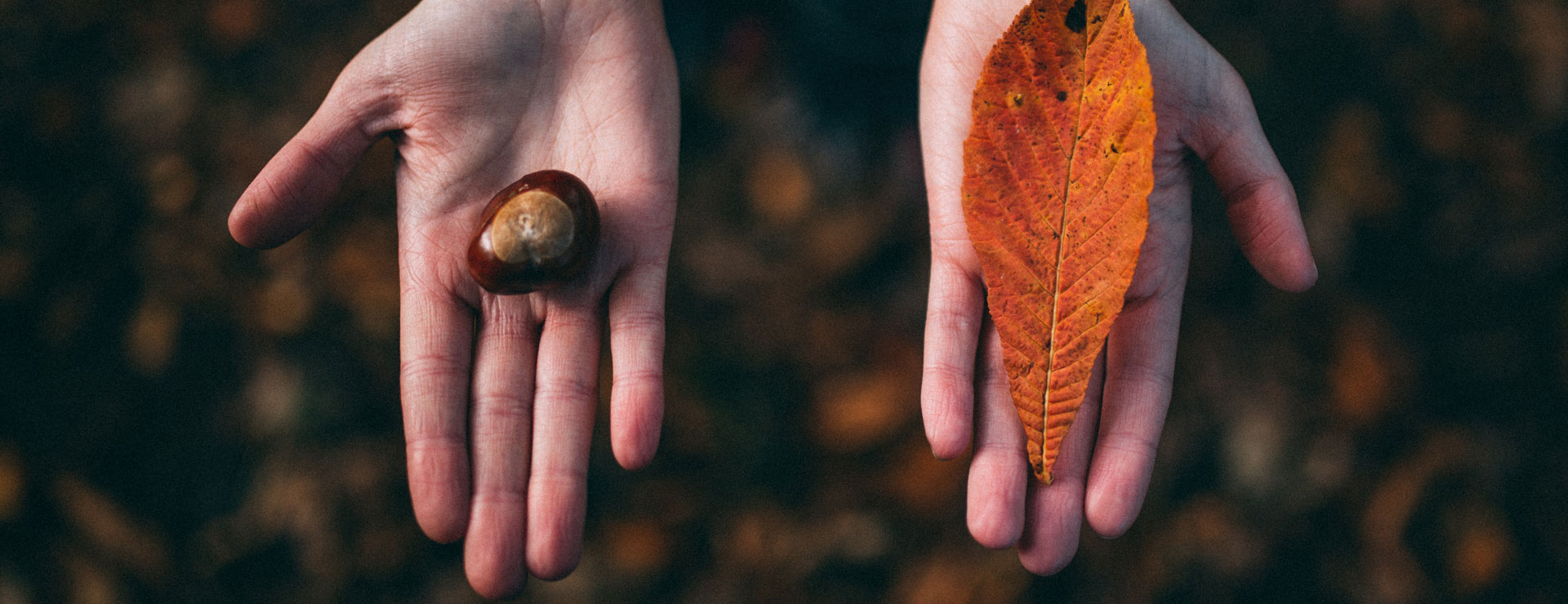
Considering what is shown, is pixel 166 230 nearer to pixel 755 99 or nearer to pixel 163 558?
pixel 163 558

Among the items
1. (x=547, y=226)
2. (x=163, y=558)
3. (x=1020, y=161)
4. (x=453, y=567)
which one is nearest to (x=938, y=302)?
(x=1020, y=161)

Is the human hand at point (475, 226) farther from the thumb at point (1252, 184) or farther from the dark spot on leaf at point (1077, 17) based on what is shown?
the thumb at point (1252, 184)

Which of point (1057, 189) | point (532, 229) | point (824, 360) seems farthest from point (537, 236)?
point (1057, 189)

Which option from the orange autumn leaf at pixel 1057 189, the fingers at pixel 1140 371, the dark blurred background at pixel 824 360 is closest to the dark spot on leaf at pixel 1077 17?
the orange autumn leaf at pixel 1057 189

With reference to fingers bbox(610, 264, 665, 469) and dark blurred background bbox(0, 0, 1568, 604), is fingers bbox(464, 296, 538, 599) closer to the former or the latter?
fingers bbox(610, 264, 665, 469)

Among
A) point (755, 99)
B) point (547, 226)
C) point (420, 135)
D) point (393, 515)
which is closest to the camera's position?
point (547, 226)

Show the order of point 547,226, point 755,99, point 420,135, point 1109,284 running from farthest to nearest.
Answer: point 755,99, point 420,135, point 547,226, point 1109,284

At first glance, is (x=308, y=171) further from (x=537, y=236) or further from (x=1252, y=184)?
(x=1252, y=184)
